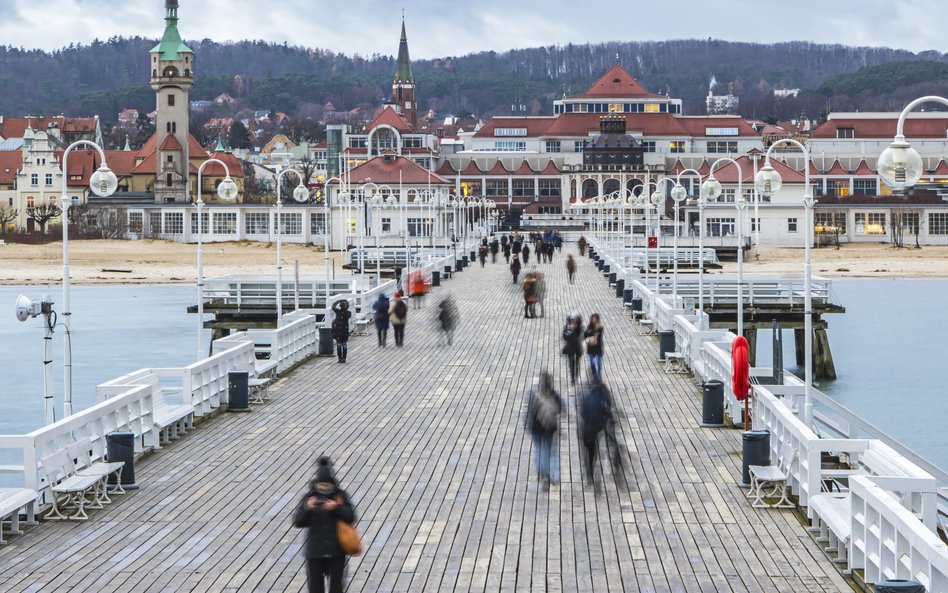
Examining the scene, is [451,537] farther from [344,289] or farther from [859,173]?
[859,173]

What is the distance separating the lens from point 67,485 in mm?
13523

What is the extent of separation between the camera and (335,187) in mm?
104938

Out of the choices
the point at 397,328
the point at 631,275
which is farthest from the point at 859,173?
the point at 397,328

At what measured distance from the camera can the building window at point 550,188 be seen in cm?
14450

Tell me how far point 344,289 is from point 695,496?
101ft

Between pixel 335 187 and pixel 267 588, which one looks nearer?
pixel 267 588

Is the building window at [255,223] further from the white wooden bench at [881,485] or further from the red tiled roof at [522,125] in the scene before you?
the white wooden bench at [881,485]

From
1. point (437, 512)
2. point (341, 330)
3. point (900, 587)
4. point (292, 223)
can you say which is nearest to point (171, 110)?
point (292, 223)

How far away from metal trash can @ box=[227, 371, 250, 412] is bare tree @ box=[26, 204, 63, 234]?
9826 cm

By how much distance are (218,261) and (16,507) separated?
256 ft

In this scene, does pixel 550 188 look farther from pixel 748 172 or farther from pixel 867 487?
pixel 867 487

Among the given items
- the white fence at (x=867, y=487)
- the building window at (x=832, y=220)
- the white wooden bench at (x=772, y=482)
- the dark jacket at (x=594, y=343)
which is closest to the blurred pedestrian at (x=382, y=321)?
the white fence at (x=867, y=487)

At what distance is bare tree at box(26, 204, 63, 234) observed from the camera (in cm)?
11431

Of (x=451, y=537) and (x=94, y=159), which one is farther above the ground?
(x=94, y=159)
